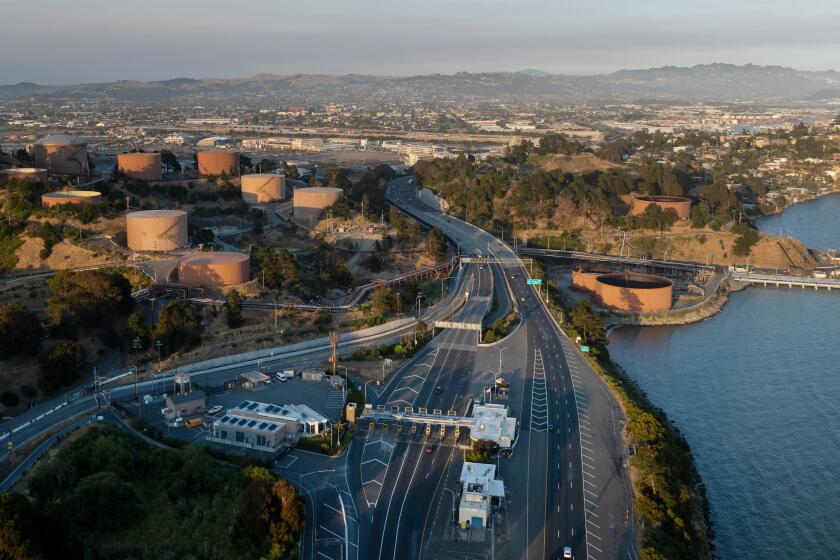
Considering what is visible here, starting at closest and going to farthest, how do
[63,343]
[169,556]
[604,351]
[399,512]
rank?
[169,556] < [399,512] < [63,343] < [604,351]

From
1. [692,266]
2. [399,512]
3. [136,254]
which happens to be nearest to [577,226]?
[692,266]

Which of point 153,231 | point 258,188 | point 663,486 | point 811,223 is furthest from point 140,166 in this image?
point 811,223

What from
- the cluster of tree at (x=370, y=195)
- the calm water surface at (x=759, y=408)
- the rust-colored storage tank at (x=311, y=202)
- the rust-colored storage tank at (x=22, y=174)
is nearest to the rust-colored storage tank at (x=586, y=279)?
the calm water surface at (x=759, y=408)

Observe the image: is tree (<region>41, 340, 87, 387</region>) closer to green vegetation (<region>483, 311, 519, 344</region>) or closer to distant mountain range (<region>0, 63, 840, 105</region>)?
green vegetation (<region>483, 311, 519, 344</region>)

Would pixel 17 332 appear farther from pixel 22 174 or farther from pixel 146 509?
pixel 22 174

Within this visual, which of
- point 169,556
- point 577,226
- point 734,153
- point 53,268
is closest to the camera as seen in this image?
point 169,556

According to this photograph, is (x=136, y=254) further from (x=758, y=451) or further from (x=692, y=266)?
(x=692, y=266)

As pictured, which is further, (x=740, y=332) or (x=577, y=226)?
(x=577, y=226)
